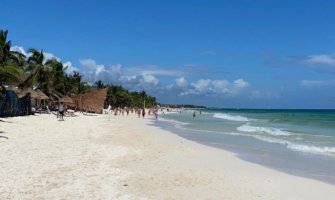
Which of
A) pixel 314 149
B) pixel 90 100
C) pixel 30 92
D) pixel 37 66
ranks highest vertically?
pixel 37 66

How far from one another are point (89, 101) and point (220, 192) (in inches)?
2154

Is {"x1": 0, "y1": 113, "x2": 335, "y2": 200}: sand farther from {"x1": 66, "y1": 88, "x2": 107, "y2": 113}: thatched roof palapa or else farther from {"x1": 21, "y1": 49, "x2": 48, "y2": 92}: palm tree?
{"x1": 66, "y1": 88, "x2": 107, "y2": 113}: thatched roof palapa

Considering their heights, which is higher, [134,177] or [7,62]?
[7,62]

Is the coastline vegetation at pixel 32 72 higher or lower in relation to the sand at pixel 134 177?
higher

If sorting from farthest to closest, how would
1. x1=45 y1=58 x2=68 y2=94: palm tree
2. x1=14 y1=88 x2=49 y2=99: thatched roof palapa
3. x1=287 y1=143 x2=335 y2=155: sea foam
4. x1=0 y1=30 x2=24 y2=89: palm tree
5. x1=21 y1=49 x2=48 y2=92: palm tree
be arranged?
1. x1=45 y1=58 x2=68 y2=94: palm tree
2. x1=21 y1=49 x2=48 y2=92: palm tree
3. x1=14 y1=88 x2=49 y2=99: thatched roof palapa
4. x1=0 y1=30 x2=24 y2=89: palm tree
5. x1=287 y1=143 x2=335 y2=155: sea foam

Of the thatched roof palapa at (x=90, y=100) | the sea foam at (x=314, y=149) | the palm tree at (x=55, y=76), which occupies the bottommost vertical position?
the sea foam at (x=314, y=149)

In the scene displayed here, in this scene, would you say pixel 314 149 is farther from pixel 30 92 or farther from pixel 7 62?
pixel 30 92

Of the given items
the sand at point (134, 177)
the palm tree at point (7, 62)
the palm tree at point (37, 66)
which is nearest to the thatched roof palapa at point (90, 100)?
the palm tree at point (37, 66)

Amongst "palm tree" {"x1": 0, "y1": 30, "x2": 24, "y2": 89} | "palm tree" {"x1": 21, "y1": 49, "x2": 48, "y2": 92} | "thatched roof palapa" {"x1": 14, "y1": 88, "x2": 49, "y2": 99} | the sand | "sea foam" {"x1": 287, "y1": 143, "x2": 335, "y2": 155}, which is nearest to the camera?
the sand

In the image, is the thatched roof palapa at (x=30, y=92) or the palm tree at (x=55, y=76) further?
the palm tree at (x=55, y=76)

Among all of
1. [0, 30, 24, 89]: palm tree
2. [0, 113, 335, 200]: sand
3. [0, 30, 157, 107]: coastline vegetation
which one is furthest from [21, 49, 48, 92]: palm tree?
[0, 113, 335, 200]: sand

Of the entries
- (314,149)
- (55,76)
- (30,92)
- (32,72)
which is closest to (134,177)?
(314,149)

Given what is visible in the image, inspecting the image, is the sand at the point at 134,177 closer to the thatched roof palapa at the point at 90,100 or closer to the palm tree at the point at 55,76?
the palm tree at the point at 55,76

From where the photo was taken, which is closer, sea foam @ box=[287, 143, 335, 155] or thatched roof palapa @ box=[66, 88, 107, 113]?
sea foam @ box=[287, 143, 335, 155]
